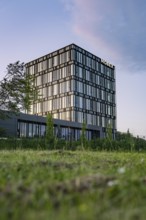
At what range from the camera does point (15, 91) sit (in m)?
31.1

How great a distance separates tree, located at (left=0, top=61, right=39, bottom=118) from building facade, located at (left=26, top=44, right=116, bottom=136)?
39.3 m

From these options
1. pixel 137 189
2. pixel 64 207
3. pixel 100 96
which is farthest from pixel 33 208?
pixel 100 96

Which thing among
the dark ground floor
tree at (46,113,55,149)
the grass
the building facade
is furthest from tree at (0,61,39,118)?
the building facade

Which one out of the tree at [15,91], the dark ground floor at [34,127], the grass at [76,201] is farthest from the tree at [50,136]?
the grass at [76,201]

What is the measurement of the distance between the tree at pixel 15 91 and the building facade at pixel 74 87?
39.3 m

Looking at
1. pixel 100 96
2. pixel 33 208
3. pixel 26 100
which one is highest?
pixel 100 96

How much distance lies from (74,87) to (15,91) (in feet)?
141

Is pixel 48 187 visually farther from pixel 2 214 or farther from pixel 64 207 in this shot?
pixel 2 214

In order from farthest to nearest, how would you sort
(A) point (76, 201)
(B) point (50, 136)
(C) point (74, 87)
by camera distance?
(C) point (74, 87) < (B) point (50, 136) < (A) point (76, 201)

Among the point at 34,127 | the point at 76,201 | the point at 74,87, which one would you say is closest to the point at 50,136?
the point at 76,201

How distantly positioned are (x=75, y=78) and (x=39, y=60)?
13.7 metres

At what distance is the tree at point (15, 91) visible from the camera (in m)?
30.8

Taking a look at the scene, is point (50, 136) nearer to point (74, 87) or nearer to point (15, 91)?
point (15, 91)

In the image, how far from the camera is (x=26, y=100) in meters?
31.1
